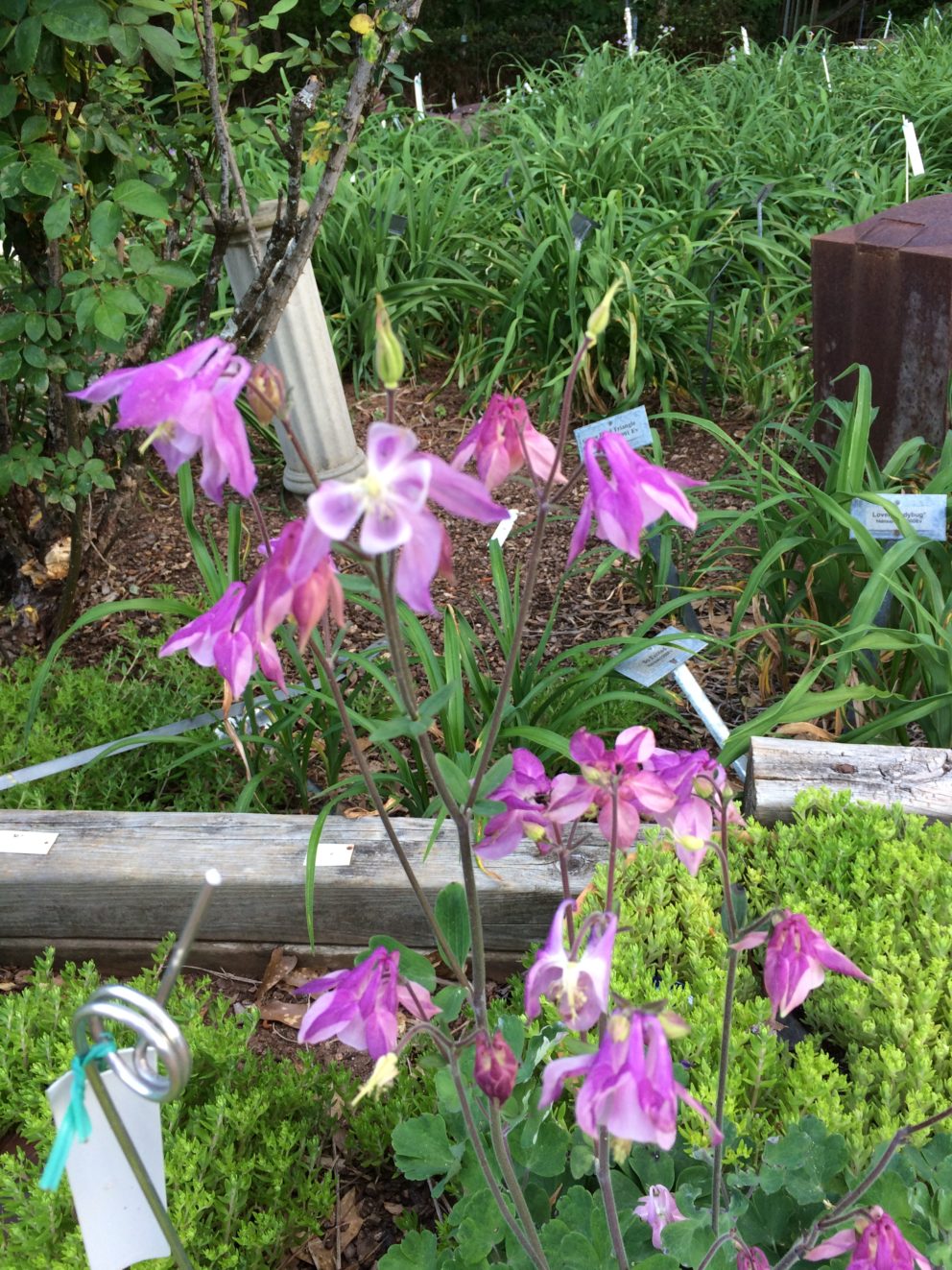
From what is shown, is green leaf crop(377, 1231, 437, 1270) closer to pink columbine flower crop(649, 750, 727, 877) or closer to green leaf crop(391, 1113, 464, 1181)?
green leaf crop(391, 1113, 464, 1181)

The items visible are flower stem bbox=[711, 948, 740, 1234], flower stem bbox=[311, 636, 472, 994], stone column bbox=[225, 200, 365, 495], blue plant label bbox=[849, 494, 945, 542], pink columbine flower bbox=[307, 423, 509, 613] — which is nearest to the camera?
pink columbine flower bbox=[307, 423, 509, 613]

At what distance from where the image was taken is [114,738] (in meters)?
2.15

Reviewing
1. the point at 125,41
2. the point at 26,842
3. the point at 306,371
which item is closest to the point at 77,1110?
the point at 26,842

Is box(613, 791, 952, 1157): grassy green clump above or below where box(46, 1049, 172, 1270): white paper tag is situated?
below

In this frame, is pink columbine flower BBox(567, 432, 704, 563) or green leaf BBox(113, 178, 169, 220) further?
green leaf BBox(113, 178, 169, 220)

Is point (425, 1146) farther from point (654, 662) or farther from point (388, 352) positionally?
point (654, 662)

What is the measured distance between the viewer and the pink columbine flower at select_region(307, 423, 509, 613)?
49 cm

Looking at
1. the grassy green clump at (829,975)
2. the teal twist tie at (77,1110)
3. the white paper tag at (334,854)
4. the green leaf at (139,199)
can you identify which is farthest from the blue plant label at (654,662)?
the teal twist tie at (77,1110)

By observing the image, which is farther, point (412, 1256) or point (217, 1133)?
point (217, 1133)

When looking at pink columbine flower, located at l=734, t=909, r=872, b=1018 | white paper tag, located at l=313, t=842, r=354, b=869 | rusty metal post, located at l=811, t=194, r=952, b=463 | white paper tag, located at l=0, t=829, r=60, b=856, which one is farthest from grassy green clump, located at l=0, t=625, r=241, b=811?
rusty metal post, located at l=811, t=194, r=952, b=463

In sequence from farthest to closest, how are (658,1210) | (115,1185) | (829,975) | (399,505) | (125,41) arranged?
Result: (125,41), (829,975), (658,1210), (115,1185), (399,505)

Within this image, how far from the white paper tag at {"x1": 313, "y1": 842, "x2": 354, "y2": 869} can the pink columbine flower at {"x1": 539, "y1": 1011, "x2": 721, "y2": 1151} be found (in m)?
1.11

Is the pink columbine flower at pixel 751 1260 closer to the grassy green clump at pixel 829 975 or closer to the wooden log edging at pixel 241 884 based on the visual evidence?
the grassy green clump at pixel 829 975

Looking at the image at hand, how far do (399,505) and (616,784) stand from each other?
0.34 m
